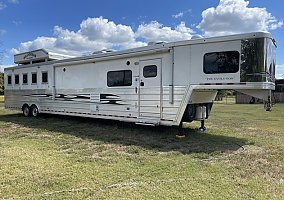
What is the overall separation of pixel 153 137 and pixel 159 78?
5.86ft

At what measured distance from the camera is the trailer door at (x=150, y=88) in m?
8.77

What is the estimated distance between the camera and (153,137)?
8648mm

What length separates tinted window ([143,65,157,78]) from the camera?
888 centimetres

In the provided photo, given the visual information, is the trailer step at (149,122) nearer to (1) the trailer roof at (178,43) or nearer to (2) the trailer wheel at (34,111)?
(1) the trailer roof at (178,43)

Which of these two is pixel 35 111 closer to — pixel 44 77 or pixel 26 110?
pixel 26 110

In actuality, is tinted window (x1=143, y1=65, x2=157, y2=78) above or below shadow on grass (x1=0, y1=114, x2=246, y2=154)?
above

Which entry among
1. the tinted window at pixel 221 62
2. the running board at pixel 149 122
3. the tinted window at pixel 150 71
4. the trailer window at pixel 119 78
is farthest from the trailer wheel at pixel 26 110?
the tinted window at pixel 221 62

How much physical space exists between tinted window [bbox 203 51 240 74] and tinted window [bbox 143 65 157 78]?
1695 mm

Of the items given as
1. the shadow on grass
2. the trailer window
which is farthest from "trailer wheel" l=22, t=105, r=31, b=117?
the trailer window

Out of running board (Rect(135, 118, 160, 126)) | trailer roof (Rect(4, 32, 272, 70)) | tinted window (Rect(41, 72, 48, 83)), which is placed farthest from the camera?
tinted window (Rect(41, 72, 48, 83))

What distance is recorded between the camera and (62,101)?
40.4 ft

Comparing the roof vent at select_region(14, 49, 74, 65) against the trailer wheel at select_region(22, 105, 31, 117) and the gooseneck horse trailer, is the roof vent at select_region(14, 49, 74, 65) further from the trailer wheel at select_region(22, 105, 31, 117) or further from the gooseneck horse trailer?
the trailer wheel at select_region(22, 105, 31, 117)

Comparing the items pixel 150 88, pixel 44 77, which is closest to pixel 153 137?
pixel 150 88

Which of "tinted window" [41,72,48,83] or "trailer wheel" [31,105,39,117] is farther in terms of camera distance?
"trailer wheel" [31,105,39,117]
